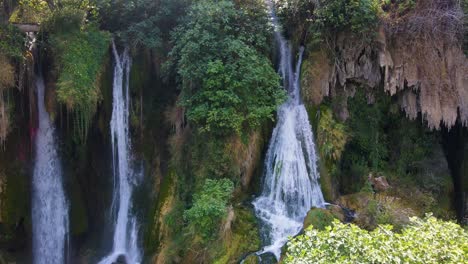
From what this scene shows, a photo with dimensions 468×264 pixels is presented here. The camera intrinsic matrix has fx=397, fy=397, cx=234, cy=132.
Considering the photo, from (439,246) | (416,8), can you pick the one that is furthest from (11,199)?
(416,8)

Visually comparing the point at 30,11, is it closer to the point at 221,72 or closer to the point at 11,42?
the point at 11,42

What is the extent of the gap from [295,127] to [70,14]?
7.05 m

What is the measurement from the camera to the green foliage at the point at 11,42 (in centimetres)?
1007

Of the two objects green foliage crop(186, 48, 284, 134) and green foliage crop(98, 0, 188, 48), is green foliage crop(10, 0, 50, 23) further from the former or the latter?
green foliage crop(186, 48, 284, 134)

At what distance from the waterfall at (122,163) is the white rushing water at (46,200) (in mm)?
1560

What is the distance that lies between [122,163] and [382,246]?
8.26 meters

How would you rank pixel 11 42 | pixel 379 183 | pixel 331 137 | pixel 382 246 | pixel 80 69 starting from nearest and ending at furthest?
pixel 382 246 < pixel 11 42 < pixel 80 69 < pixel 331 137 < pixel 379 183

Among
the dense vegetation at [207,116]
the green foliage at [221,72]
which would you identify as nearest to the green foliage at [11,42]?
the dense vegetation at [207,116]

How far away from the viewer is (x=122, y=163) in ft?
37.9

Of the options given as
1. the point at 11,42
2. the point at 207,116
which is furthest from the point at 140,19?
the point at 207,116

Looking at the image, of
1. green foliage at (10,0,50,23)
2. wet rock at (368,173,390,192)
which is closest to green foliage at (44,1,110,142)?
green foliage at (10,0,50,23)

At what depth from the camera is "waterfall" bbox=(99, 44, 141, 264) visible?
11273mm

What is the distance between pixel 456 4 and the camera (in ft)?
37.9

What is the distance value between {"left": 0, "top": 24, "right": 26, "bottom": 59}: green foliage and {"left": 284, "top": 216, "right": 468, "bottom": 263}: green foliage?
8.62m
